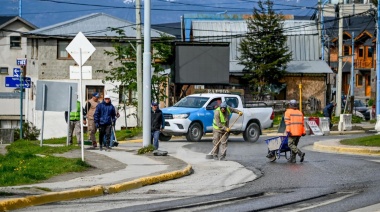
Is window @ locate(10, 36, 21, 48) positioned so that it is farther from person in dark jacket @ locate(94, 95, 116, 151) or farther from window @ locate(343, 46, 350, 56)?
person in dark jacket @ locate(94, 95, 116, 151)

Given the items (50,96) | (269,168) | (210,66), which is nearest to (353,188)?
(269,168)

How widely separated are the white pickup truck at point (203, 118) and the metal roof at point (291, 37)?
30.9 meters

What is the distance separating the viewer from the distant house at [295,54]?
64188 millimetres

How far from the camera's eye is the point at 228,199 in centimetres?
1372

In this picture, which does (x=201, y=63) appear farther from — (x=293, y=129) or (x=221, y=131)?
(x=293, y=129)

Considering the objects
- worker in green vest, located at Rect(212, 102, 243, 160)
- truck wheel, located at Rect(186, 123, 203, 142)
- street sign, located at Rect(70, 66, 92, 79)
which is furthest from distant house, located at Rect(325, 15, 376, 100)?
street sign, located at Rect(70, 66, 92, 79)

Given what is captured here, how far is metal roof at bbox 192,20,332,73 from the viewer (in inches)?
2584

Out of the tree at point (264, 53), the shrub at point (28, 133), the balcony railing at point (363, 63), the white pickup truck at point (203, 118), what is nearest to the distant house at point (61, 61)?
the tree at point (264, 53)

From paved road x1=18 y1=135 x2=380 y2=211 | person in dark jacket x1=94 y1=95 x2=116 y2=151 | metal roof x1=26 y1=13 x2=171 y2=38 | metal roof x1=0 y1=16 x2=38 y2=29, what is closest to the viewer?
paved road x1=18 y1=135 x2=380 y2=211

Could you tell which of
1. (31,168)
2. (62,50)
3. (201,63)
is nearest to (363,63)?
(201,63)

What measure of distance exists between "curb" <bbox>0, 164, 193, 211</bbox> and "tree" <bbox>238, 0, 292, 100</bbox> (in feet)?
142

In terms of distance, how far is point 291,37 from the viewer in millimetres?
67438

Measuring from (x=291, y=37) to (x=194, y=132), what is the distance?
36061 millimetres

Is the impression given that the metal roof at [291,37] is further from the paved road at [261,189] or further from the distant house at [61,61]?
the paved road at [261,189]
